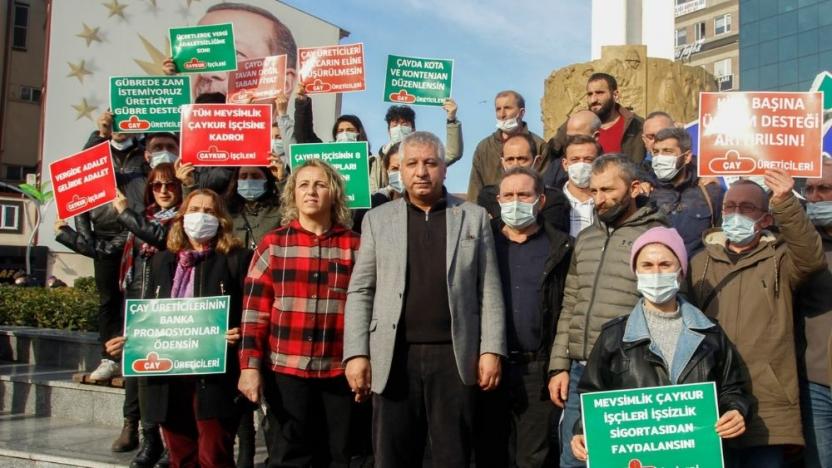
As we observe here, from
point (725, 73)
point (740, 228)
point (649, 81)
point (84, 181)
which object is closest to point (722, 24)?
point (725, 73)

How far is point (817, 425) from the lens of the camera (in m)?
4.39

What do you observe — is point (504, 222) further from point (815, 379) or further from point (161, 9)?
point (161, 9)

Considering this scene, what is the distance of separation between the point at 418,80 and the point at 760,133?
3998 mm

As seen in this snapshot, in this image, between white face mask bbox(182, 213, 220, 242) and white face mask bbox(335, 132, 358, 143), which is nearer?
white face mask bbox(182, 213, 220, 242)

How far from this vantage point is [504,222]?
16.5 ft

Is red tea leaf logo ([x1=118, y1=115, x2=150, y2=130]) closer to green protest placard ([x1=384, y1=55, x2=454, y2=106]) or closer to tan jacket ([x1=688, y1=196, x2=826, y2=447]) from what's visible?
green protest placard ([x1=384, y1=55, x2=454, y2=106])

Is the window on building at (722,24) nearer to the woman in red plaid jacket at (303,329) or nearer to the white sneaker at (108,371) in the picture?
the white sneaker at (108,371)

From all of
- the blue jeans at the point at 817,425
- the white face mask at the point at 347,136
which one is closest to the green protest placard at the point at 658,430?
the blue jeans at the point at 817,425

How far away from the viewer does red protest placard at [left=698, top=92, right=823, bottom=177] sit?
4910mm

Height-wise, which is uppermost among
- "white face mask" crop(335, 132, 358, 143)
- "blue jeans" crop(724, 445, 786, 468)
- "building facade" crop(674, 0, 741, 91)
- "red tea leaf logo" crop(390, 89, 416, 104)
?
"building facade" crop(674, 0, 741, 91)

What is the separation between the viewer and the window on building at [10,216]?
33.5 m

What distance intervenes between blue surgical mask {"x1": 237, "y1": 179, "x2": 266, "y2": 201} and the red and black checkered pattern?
5.06 feet

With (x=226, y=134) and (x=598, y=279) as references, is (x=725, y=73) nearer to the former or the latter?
(x=226, y=134)

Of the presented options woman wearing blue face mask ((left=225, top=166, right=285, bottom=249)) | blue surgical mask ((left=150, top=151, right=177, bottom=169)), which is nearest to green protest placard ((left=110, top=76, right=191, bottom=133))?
blue surgical mask ((left=150, top=151, right=177, bottom=169))
